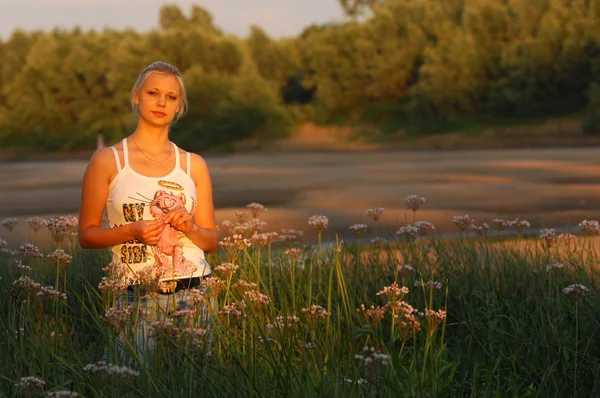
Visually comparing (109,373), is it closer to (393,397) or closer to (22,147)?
(393,397)

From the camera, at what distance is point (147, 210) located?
4.09 metres

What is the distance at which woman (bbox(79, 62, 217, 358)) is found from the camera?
13.4ft

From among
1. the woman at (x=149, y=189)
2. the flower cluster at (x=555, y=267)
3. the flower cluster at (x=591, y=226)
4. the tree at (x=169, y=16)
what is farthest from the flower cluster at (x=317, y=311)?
the tree at (x=169, y=16)

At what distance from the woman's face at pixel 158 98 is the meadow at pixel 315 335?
62 centimetres

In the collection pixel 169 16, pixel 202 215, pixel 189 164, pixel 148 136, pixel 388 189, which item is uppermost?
pixel 169 16

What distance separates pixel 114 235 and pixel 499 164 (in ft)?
85.5

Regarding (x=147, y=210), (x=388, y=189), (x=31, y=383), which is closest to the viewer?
(x=31, y=383)

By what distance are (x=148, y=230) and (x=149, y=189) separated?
1.01ft

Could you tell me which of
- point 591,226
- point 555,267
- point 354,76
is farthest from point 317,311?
point 354,76

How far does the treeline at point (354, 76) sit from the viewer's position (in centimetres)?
4912

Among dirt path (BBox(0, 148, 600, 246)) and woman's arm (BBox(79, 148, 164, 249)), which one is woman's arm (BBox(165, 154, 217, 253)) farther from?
dirt path (BBox(0, 148, 600, 246))

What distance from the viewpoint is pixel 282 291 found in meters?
5.64

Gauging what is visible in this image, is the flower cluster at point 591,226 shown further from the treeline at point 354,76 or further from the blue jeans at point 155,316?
the treeline at point 354,76

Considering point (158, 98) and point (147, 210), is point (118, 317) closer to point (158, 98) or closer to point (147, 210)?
point (147, 210)
